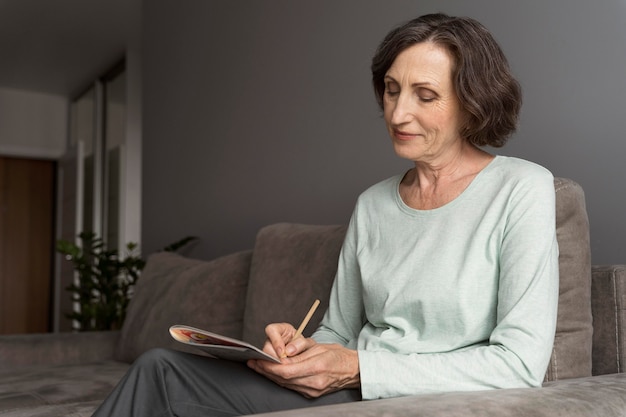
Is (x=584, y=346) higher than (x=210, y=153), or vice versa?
(x=210, y=153)

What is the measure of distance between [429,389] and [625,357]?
0.50 meters

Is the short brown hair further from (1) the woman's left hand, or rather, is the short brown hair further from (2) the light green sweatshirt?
(1) the woman's left hand

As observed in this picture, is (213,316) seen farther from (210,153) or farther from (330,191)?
(210,153)

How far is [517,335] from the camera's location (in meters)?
1.22

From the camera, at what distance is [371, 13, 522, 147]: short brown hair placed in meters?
1.43

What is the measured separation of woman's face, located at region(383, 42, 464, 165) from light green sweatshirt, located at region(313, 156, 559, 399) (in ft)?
0.37

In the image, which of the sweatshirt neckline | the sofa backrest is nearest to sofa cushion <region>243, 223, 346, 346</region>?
the sofa backrest

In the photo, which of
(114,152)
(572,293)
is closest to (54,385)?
(572,293)

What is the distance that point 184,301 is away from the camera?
2531mm

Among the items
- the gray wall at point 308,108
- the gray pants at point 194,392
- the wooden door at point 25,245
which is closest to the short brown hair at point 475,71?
the gray wall at point 308,108

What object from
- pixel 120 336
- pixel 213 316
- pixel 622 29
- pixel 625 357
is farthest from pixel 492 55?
pixel 120 336

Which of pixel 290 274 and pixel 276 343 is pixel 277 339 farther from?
pixel 290 274

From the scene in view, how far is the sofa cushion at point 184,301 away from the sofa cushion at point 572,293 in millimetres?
1183

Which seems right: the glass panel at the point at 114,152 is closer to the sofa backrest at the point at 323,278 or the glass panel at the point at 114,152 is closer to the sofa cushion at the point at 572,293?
the sofa backrest at the point at 323,278
